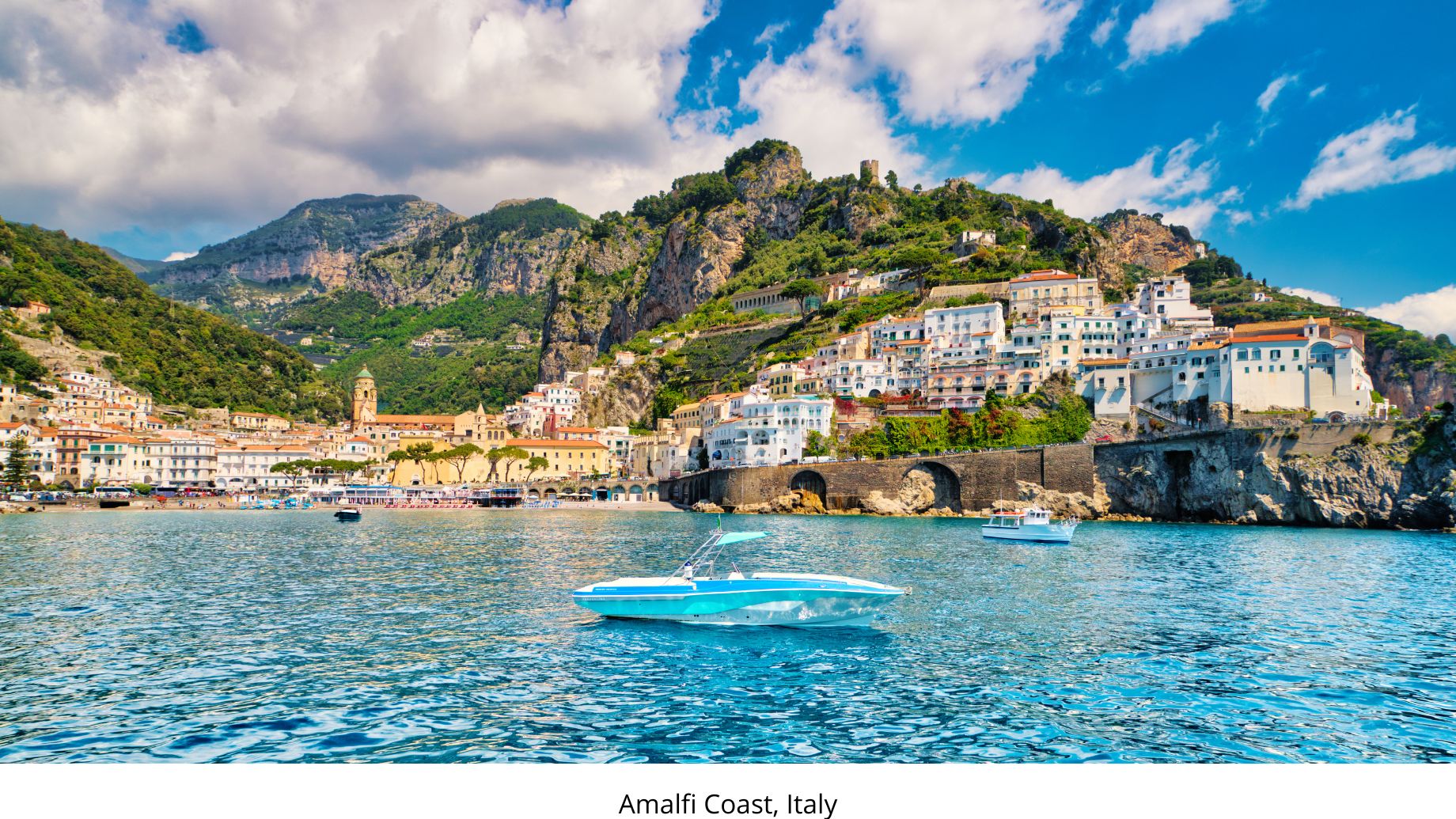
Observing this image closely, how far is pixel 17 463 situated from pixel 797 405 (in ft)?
223

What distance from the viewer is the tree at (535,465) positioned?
97375 mm

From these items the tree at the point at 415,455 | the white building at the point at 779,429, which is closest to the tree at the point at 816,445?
the white building at the point at 779,429

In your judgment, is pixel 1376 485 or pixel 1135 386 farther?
pixel 1135 386

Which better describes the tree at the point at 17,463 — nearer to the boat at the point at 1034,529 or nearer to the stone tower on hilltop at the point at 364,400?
the stone tower on hilltop at the point at 364,400

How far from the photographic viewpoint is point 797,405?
7525 cm

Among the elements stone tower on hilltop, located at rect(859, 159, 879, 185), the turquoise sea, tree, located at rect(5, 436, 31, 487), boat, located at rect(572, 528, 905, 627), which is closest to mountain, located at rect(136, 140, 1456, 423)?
stone tower on hilltop, located at rect(859, 159, 879, 185)

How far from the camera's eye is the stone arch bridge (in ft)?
197

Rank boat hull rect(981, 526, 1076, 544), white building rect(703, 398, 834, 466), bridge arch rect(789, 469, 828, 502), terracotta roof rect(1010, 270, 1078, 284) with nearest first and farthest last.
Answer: boat hull rect(981, 526, 1076, 544)
bridge arch rect(789, 469, 828, 502)
white building rect(703, 398, 834, 466)
terracotta roof rect(1010, 270, 1078, 284)

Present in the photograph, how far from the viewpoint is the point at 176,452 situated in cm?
9112

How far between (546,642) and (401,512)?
64622 millimetres

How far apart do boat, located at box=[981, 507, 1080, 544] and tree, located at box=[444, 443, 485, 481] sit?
69500 millimetres

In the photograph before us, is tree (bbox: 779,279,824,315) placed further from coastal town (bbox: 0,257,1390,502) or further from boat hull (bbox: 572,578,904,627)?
boat hull (bbox: 572,578,904,627)
